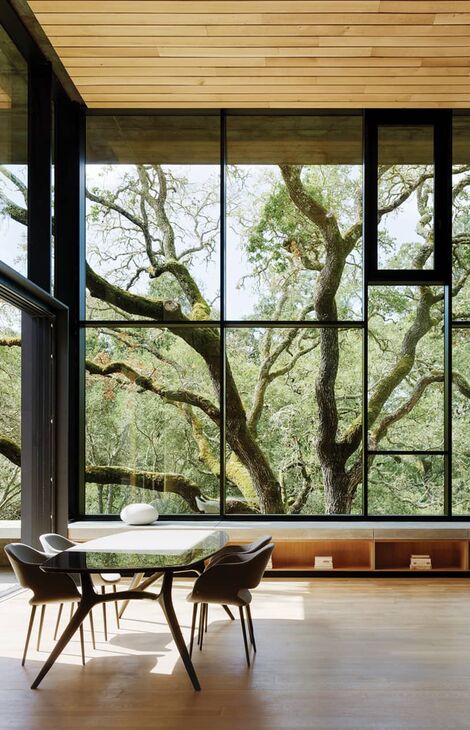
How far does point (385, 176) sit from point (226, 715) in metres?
5.76

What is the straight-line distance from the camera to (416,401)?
7.67 metres

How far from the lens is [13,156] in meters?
6.04

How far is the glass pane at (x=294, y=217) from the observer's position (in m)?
7.77

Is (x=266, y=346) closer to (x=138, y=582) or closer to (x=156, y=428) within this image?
(x=156, y=428)

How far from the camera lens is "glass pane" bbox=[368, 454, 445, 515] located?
7.61 meters

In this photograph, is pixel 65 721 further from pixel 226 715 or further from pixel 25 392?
pixel 25 392

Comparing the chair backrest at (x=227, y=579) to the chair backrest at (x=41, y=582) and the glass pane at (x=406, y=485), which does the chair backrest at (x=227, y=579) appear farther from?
the glass pane at (x=406, y=485)

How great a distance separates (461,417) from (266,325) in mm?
2255

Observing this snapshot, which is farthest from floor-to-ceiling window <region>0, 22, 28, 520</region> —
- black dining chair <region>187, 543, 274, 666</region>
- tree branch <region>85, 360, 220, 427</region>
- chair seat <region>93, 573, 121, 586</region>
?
black dining chair <region>187, 543, 274, 666</region>

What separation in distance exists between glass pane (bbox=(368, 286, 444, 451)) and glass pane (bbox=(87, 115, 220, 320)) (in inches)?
71.3

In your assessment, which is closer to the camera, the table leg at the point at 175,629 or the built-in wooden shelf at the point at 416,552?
the table leg at the point at 175,629

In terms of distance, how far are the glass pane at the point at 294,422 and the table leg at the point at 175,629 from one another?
321 cm

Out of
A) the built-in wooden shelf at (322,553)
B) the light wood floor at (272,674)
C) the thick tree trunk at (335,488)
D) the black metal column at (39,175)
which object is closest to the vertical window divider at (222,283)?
the built-in wooden shelf at (322,553)

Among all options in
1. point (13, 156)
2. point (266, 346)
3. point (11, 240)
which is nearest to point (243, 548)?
point (266, 346)
